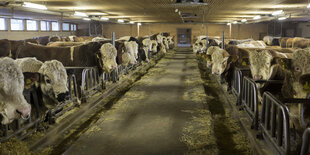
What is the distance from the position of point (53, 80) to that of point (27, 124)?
890 mm

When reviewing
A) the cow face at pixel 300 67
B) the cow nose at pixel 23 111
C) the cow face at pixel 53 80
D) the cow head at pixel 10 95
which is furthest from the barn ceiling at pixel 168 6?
the cow nose at pixel 23 111

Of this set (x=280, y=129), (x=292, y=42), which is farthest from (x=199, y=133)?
(x=292, y=42)

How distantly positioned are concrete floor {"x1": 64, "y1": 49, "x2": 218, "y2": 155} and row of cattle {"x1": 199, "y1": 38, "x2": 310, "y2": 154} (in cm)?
113

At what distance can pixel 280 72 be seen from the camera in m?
5.92

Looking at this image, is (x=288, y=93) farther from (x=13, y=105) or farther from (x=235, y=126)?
(x=13, y=105)

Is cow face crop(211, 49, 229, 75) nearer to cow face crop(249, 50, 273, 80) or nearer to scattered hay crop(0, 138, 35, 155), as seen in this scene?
cow face crop(249, 50, 273, 80)

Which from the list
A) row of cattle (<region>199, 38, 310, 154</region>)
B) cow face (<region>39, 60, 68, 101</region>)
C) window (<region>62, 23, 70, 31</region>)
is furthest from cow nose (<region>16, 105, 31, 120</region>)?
window (<region>62, 23, 70, 31</region>)

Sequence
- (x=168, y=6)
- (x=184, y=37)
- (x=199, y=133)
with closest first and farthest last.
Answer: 1. (x=199, y=133)
2. (x=168, y=6)
3. (x=184, y=37)

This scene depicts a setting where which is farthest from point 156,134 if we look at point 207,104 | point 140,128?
point 207,104

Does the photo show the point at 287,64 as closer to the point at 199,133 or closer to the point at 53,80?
the point at 199,133

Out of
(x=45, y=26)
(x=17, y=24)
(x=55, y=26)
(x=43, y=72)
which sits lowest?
(x=43, y=72)

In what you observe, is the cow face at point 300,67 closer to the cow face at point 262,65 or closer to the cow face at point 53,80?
the cow face at point 262,65

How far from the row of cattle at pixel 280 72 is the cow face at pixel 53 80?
3.51 meters

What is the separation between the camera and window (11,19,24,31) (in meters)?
22.4
